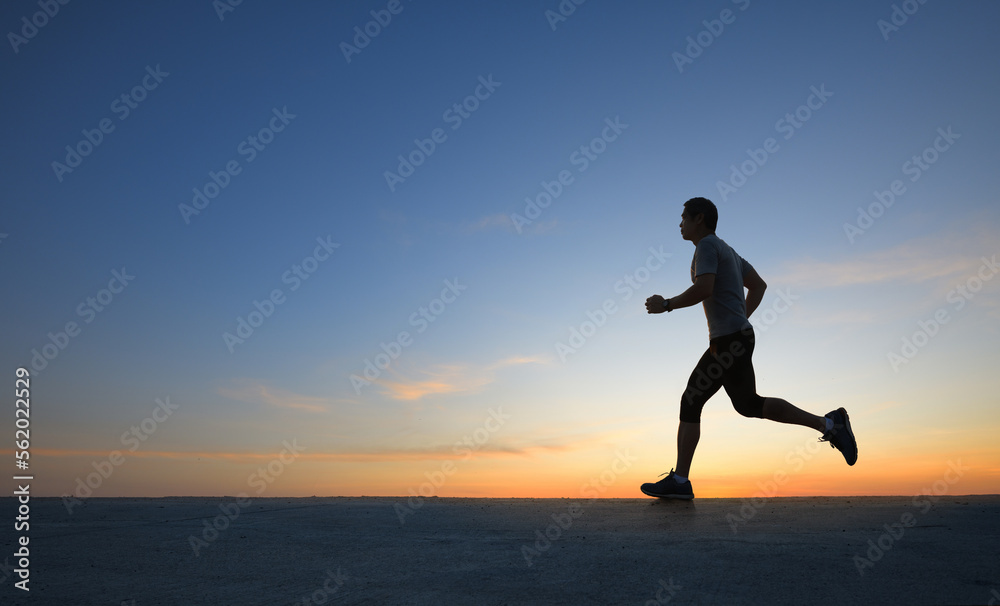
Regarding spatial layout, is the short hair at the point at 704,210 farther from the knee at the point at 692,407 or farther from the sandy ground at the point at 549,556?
the sandy ground at the point at 549,556

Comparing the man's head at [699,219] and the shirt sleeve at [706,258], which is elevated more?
the man's head at [699,219]

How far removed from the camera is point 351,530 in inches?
189

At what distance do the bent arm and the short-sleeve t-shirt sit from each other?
465 millimetres

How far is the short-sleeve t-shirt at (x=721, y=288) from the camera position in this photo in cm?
524

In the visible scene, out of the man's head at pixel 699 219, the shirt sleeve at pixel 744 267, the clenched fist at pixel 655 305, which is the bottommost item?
the clenched fist at pixel 655 305

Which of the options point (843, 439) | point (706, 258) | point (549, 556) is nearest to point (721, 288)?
point (706, 258)

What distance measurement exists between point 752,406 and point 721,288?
0.99 m

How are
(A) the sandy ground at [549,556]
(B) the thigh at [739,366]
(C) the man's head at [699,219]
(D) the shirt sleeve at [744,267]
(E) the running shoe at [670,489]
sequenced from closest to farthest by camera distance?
(A) the sandy ground at [549,556] < (B) the thigh at [739,366] < (E) the running shoe at [670,489] < (C) the man's head at [699,219] < (D) the shirt sleeve at [744,267]

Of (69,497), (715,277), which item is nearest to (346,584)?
(715,277)

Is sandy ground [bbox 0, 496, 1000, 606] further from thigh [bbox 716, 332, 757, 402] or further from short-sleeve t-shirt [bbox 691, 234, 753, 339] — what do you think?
short-sleeve t-shirt [bbox 691, 234, 753, 339]

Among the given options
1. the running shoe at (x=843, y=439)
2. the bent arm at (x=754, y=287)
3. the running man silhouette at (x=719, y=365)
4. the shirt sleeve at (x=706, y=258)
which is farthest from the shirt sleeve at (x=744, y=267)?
the running shoe at (x=843, y=439)

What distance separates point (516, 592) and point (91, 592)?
2.13 metres

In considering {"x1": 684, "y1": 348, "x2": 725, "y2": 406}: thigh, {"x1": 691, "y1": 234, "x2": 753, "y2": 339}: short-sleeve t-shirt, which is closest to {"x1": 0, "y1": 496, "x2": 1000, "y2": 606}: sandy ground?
{"x1": 684, "y1": 348, "x2": 725, "y2": 406}: thigh

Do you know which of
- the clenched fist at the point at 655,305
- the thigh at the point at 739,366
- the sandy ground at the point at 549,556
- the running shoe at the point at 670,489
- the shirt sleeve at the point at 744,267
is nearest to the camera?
the sandy ground at the point at 549,556
